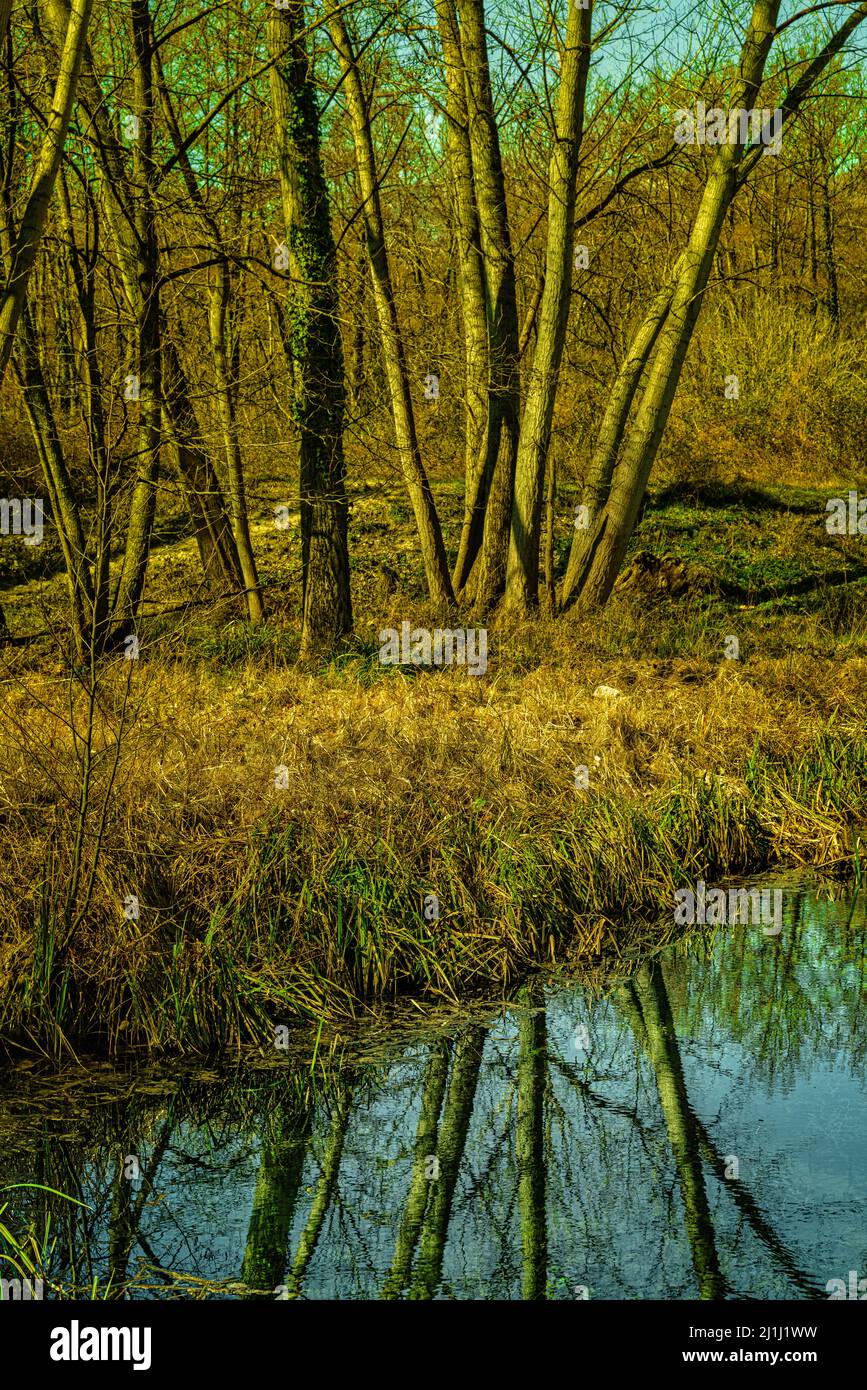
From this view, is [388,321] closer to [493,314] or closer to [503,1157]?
[493,314]

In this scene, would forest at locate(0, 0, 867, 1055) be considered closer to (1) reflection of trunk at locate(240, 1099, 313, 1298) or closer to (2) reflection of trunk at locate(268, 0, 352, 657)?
(2) reflection of trunk at locate(268, 0, 352, 657)

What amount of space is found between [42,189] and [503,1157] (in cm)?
442

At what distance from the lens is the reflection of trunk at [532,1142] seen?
4.32 m

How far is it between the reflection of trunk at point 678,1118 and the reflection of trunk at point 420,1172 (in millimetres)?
885

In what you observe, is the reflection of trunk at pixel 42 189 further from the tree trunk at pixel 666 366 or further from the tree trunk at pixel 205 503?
the tree trunk at pixel 666 366

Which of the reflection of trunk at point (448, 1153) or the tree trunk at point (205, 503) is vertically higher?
the tree trunk at point (205, 503)

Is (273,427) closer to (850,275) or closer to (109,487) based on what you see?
(850,275)

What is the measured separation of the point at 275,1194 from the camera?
16.3 ft

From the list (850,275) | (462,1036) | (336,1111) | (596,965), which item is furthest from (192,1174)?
(850,275)

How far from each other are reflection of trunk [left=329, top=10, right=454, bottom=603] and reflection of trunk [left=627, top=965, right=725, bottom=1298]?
7398mm

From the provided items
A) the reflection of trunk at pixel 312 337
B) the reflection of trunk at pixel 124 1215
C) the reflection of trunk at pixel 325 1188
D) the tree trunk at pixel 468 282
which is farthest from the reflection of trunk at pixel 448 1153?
the tree trunk at pixel 468 282

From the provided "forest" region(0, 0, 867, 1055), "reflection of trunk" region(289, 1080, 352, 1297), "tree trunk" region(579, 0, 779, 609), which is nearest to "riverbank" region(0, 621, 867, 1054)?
"forest" region(0, 0, 867, 1055)

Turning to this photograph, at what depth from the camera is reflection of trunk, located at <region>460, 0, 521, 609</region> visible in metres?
13.4

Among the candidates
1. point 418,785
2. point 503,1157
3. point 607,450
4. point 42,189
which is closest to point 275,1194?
point 503,1157
